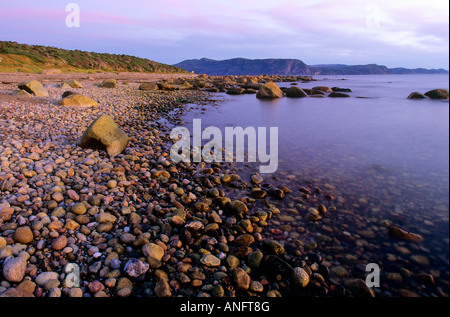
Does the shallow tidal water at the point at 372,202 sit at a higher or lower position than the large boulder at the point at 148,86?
lower

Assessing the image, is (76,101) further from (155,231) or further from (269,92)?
(269,92)

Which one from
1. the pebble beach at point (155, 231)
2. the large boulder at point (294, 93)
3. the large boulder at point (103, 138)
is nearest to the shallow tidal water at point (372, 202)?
the pebble beach at point (155, 231)

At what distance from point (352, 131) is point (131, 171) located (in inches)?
345

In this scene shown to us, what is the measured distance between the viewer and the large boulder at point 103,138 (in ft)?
19.2

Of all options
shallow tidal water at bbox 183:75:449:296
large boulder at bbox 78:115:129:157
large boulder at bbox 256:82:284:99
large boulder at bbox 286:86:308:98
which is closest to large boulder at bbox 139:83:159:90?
large boulder at bbox 256:82:284:99

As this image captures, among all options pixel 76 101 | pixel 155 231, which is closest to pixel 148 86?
pixel 76 101

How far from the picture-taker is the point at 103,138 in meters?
5.86

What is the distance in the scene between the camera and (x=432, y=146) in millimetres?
6676

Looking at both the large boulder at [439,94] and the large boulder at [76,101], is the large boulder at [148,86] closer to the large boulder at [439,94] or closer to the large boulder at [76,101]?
the large boulder at [76,101]

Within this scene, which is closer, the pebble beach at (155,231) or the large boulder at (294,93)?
the pebble beach at (155,231)

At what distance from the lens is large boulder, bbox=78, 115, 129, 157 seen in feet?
19.2

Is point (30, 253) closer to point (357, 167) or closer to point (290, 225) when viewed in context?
point (290, 225)
